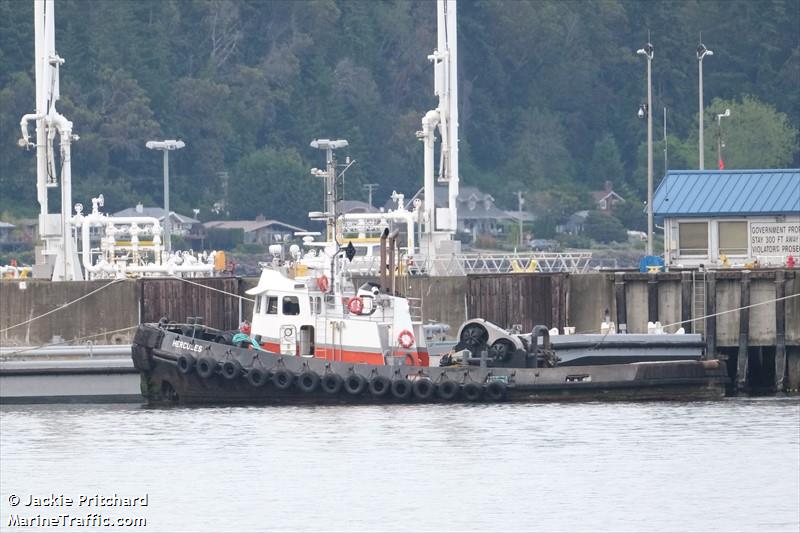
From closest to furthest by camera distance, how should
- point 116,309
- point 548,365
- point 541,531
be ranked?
point 541,531
point 548,365
point 116,309

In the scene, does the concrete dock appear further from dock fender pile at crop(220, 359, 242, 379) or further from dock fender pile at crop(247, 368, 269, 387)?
dock fender pile at crop(247, 368, 269, 387)

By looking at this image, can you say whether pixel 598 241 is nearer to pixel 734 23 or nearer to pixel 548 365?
pixel 734 23

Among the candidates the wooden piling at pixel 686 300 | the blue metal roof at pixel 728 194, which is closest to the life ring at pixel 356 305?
the wooden piling at pixel 686 300

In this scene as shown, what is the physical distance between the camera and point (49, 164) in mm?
54594

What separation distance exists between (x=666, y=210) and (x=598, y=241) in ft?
197

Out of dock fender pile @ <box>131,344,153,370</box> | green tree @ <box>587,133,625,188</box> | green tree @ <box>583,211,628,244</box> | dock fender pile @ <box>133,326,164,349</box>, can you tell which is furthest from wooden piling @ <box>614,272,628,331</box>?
green tree @ <box>587,133,625,188</box>

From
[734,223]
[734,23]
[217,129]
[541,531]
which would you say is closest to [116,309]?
[734,223]

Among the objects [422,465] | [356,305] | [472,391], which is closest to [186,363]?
[356,305]

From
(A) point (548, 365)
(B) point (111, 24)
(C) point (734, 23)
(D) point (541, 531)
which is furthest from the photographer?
(C) point (734, 23)

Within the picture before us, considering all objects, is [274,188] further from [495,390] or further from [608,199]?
[495,390]

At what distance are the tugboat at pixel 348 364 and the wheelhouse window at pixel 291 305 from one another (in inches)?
0.9

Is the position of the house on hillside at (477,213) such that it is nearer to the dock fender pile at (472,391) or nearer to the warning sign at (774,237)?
the warning sign at (774,237)

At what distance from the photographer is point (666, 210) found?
51.9 metres

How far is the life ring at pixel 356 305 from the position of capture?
4538 cm
